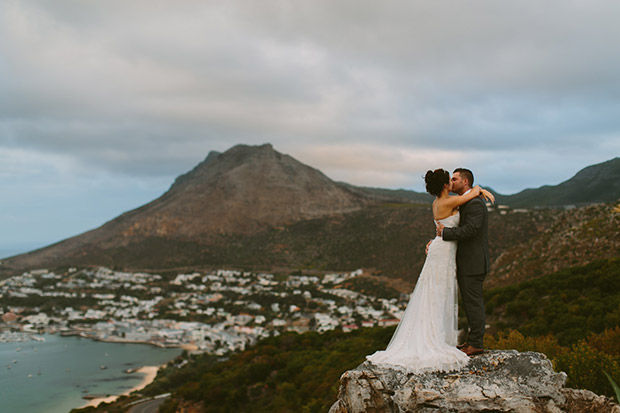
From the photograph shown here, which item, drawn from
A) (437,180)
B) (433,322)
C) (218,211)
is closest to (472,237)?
(437,180)

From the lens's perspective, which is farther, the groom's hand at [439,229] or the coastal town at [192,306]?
the coastal town at [192,306]

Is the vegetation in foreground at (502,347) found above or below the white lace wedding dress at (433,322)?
below

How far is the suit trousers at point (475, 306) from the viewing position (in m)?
4.86

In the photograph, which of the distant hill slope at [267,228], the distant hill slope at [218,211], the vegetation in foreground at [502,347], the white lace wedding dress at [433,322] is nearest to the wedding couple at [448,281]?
the white lace wedding dress at [433,322]

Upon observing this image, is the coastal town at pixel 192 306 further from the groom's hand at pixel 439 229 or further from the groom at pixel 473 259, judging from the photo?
the groom's hand at pixel 439 229

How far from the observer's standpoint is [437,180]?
507 cm

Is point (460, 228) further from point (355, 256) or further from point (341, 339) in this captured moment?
point (355, 256)

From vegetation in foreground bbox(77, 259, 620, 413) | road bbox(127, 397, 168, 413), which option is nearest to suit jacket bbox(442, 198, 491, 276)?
vegetation in foreground bbox(77, 259, 620, 413)

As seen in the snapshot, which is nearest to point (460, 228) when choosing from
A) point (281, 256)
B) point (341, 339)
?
point (341, 339)

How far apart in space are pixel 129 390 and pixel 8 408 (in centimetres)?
892

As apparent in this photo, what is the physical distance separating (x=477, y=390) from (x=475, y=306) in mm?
944

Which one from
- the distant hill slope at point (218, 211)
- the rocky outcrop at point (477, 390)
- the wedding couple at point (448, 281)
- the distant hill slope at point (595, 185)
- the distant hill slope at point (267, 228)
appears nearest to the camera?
the rocky outcrop at point (477, 390)

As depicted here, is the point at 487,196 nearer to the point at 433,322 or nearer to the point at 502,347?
the point at 433,322

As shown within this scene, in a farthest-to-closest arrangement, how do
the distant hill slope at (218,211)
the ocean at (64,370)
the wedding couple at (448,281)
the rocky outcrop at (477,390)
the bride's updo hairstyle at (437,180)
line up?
the distant hill slope at (218,211) < the ocean at (64,370) < the bride's updo hairstyle at (437,180) < the wedding couple at (448,281) < the rocky outcrop at (477,390)
